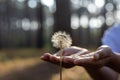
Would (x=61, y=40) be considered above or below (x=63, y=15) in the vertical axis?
above

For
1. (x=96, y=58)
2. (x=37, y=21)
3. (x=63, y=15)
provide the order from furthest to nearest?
(x=37, y=21) → (x=63, y=15) → (x=96, y=58)

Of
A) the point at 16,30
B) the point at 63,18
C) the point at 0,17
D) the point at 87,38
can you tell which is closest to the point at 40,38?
the point at 0,17

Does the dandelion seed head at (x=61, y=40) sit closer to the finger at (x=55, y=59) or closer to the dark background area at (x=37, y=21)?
the finger at (x=55, y=59)

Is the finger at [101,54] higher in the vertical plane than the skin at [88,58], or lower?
higher

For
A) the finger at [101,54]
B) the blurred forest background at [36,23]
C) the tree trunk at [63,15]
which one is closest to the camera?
the finger at [101,54]

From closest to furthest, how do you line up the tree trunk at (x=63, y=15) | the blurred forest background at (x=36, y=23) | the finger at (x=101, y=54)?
the finger at (x=101, y=54) → the tree trunk at (x=63, y=15) → the blurred forest background at (x=36, y=23)

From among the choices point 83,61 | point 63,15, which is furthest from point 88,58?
point 63,15

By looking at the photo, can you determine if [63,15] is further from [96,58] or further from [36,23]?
[36,23]

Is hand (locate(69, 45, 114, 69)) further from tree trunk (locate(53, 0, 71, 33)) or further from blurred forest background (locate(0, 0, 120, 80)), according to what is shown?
blurred forest background (locate(0, 0, 120, 80))

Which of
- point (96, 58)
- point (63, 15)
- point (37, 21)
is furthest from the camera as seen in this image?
point (37, 21)

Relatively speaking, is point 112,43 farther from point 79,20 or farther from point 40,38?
point 79,20

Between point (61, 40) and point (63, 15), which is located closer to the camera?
point (61, 40)

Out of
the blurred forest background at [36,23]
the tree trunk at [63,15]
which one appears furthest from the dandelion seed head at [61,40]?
the blurred forest background at [36,23]
